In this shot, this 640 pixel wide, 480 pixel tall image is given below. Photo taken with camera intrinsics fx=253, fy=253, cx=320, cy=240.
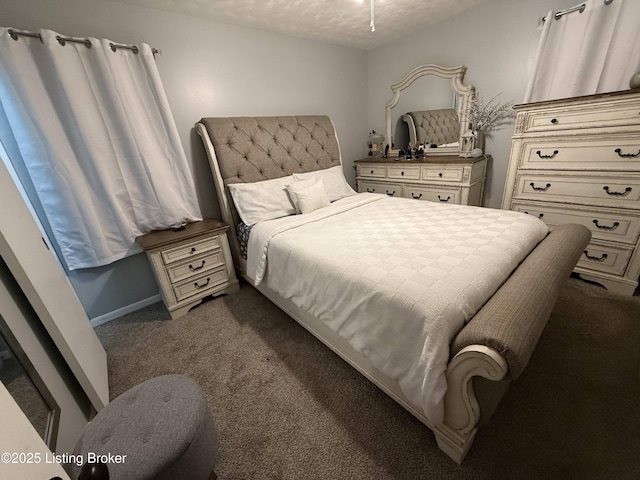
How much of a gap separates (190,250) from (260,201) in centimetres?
68

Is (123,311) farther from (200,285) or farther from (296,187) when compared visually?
(296,187)

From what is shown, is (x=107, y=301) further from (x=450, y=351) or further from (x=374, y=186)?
(x=374, y=186)

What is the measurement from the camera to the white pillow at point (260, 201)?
7.00 ft

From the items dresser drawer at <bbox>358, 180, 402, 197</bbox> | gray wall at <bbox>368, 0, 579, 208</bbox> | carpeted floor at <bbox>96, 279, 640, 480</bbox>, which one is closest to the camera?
carpeted floor at <bbox>96, 279, 640, 480</bbox>

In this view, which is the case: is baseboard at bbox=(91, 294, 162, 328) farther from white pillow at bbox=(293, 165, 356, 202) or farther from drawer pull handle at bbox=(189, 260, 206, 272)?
white pillow at bbox=(293, 165, 356, 202)

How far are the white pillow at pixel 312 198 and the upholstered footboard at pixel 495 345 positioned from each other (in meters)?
1.51

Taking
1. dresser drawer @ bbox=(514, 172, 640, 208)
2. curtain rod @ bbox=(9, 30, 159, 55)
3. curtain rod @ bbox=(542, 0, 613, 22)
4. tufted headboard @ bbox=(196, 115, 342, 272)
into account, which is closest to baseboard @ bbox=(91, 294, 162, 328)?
tufted headboard @ bbox=(196, 115, 342, 272)

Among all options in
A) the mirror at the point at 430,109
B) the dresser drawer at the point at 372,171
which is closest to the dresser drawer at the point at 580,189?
the mirror at the point at 430,109

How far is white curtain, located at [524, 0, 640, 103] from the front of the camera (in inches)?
68.1

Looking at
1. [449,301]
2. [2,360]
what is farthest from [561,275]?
[2,360]

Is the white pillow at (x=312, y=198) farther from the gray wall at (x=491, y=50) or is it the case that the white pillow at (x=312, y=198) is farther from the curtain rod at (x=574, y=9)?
the curtain rod at (x=574, y=9)

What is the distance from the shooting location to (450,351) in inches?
34.6

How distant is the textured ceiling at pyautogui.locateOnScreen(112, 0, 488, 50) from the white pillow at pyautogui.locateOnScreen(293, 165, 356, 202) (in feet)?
4.22

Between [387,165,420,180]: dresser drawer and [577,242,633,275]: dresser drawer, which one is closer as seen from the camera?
[577,242,633,275]: dresser drawer
